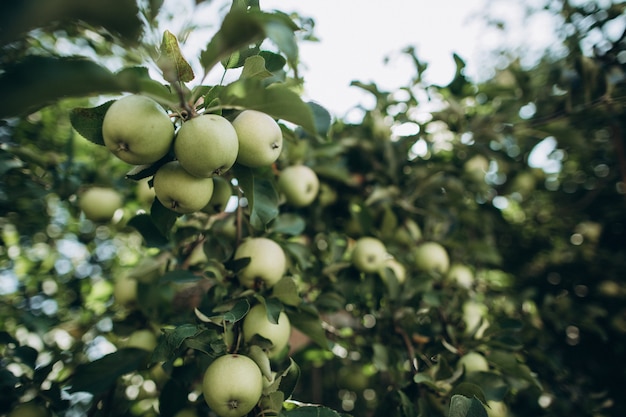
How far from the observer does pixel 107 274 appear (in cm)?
242

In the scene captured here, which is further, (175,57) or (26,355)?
(26,355)

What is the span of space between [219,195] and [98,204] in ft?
2.73

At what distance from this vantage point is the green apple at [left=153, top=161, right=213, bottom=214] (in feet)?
2.92

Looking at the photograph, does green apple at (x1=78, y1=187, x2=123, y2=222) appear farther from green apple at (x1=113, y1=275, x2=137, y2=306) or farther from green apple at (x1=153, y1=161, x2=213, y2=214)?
green apple at (x1=153, y1=161, x2=213, y2=214)

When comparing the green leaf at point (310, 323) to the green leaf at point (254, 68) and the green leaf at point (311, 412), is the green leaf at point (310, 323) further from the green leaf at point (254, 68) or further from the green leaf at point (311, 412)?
the green leaf at point (254, 68)

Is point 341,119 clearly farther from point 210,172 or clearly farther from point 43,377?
point 43,377

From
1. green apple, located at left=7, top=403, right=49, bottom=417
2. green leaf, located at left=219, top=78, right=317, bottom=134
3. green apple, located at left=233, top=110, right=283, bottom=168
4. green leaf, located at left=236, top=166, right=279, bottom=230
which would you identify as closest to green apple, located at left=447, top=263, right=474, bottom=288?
green leaf, located at left=236, top=166, right=279, bottom=230

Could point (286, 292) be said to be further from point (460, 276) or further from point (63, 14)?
point (460, 276)

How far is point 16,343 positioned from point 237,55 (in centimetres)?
120

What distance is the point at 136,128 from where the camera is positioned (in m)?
0.79

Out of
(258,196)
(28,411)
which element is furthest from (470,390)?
(28,411)

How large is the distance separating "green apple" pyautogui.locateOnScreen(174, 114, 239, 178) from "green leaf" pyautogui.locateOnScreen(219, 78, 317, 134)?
7 cm

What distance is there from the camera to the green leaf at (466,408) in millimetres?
900

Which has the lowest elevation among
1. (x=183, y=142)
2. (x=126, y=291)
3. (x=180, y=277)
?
(x=126, y=291)
